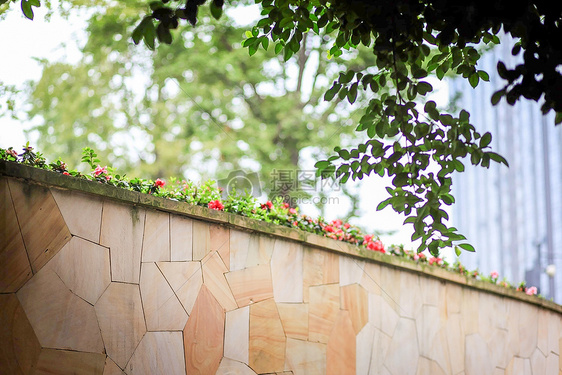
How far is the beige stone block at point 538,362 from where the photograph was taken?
9.08 meters

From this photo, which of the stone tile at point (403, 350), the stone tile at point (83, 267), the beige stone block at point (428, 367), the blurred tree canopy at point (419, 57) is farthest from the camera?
the beige stone block at point (428, 367)

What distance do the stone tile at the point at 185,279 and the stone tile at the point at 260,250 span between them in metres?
0.60

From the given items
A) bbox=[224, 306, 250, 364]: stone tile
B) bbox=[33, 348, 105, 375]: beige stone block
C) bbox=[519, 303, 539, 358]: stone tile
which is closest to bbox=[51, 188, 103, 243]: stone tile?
bbox=[33, 348, 105, 375]: beige stone block

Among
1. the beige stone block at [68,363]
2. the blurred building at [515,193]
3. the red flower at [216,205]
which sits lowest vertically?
the beige stone block at [68,363]

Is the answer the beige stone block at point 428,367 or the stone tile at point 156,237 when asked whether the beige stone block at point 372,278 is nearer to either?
the beige stone block at point 428,367

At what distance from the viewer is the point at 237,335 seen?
18.0 feet

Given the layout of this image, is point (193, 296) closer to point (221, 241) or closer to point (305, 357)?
point (221, 241)

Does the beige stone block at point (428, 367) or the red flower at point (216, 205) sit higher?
the red flower at point (216, 205)

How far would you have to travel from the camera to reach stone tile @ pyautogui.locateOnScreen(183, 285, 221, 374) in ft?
16.8

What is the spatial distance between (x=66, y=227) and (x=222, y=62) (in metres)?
11.2

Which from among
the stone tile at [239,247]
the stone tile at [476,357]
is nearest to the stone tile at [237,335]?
the stone tile at [239,247]

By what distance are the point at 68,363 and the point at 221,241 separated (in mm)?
1737

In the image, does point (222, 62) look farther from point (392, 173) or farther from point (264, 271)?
point (392, 173)

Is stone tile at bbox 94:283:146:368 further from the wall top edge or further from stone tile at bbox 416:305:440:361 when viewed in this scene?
stone tile at bbox 416:305:440:361
